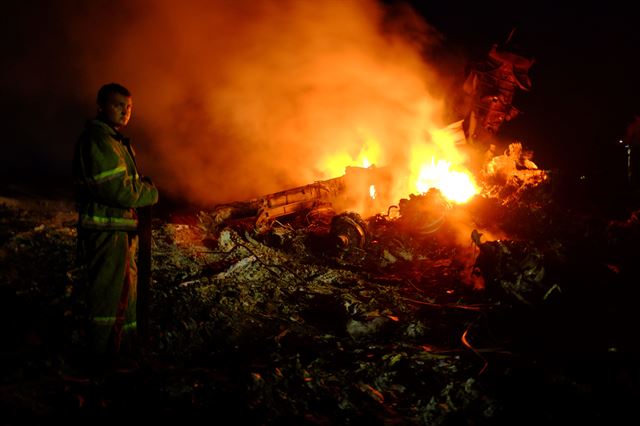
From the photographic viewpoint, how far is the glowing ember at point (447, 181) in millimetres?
9586

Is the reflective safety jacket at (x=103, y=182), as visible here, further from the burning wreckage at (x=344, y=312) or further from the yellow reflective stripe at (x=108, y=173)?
the burning wreckage at (x=344, y=312)

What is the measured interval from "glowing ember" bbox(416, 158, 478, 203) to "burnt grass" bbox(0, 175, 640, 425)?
332cm

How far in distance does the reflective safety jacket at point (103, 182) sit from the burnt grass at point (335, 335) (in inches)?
24.0

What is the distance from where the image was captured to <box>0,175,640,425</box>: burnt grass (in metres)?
2.31

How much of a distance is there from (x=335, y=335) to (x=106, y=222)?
2.20 meters

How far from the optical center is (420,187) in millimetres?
10984

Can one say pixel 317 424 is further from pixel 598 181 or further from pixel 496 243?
pixel 598 181

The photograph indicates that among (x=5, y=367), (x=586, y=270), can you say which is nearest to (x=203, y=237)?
(x=5, y=367)

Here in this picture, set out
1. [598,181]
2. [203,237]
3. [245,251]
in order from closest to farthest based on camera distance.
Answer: [245,251] → [203,237] → [598,181]

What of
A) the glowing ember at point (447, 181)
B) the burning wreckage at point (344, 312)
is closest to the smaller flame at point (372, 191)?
the glowing ember at point (447, 181)

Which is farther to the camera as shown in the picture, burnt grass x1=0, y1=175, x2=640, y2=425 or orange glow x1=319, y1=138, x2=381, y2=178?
orange glow x1=319, y1=138, x2=381, y2=178

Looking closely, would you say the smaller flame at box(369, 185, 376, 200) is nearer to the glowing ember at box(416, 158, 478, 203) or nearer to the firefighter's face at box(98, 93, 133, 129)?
the glowing ember at box(416, 158, 478, 203)

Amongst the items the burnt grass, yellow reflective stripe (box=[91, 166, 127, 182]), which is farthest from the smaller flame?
yellow reflective stripe (box=[91, 166, 127, 182])

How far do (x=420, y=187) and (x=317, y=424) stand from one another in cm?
945
